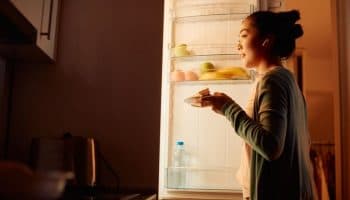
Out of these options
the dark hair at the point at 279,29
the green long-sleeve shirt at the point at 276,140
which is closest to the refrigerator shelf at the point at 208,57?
the dark hair at the point at 279,29

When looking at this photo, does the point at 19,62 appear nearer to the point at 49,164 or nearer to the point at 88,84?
the point at 88,84

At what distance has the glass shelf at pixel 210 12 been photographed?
5.52 feet

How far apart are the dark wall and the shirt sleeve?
432mm

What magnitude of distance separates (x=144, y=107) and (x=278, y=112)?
547mm

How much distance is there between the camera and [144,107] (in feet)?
4.70

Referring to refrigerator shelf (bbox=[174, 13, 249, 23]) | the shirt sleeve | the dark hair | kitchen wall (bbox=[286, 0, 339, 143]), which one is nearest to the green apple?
refrigerator shelf (bbox=[174, 13, 249, 23])

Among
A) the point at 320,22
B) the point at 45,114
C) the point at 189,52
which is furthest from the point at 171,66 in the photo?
the point at 320,22

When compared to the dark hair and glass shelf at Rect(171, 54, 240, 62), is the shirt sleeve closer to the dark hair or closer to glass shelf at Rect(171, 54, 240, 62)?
the dark hair

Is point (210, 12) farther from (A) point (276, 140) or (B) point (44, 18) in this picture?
(A) point (276, 140)

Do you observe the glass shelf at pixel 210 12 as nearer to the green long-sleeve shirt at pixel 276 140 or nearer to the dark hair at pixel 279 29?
the dark hair at pixel 279 29

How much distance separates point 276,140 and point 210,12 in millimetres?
845

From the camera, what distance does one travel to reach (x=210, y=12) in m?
1.71

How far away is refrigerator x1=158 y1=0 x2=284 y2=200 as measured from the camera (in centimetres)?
163

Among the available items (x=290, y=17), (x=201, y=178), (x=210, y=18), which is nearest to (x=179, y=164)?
(x=201, y=178)
